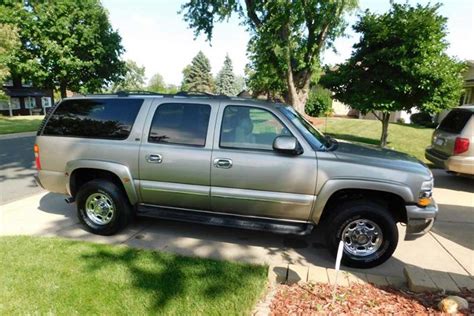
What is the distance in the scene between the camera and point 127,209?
15.0ft

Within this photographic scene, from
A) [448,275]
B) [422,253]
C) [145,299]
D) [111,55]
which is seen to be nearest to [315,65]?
[422,253]

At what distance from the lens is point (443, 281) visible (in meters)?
3.12

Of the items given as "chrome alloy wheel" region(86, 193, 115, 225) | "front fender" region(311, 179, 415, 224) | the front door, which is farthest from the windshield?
"chrome alloy wheel" region(86, 193, 115, 225)

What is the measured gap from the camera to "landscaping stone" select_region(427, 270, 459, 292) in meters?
3.02

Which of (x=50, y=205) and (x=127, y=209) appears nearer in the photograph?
(x=127, y=209)

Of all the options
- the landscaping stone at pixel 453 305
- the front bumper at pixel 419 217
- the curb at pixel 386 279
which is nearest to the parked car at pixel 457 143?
the front bumper at pixel 419 217

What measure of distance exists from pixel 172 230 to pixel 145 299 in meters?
1.81

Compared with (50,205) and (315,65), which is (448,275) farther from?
(315,65)

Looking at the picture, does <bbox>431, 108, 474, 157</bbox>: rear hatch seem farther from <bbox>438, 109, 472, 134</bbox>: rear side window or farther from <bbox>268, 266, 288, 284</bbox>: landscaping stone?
<bbox>268, 266, 288, 284</bbox>: landscaping stone

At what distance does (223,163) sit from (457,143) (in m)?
5.59

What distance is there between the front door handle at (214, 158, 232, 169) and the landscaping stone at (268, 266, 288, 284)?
4.26ft

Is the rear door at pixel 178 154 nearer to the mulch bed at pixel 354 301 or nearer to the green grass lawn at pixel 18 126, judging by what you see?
the mulch bed at pixel 354 301

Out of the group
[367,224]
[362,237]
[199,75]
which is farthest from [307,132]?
[199,75]

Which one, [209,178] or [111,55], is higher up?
[111,55]
